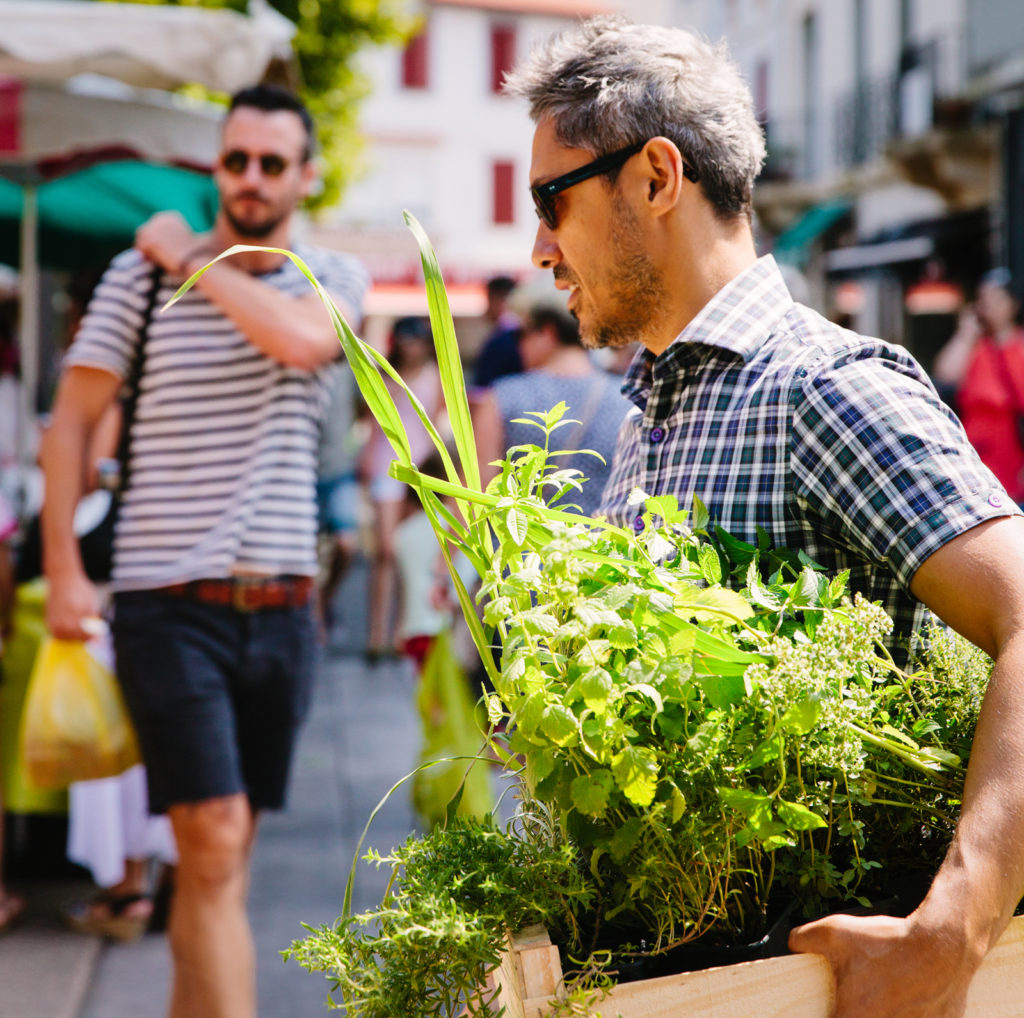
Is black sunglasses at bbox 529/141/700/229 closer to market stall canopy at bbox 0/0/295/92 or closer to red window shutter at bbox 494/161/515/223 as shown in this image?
market stall canopy at bbox 0/0/295/92

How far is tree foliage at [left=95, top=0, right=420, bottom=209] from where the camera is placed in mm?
14734

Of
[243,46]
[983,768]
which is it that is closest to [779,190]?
[243,46]

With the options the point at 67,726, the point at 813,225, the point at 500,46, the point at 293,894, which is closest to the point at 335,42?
the point at 813,225

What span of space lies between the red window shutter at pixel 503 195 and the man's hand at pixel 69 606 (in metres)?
35.8

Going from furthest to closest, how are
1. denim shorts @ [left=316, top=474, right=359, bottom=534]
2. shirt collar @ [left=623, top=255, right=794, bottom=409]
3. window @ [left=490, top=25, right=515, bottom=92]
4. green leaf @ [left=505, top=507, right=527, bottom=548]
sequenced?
1. window @ [left=490, top=25, right=515, bottom=92]
2. denim shorts @ [left=316, top=474, right=359, bottom=534]
3. shirt collar @ [left=623, top=255, right=794, bottom=409]
4. green leaf @ [left=505, top=507, right=527, bottom=548]

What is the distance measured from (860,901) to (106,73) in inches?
179

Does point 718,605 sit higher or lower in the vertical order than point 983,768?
higher

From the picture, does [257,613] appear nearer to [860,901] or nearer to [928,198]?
[860,901]

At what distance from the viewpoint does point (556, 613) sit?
1.22 metres

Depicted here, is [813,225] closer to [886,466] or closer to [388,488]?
[388,488]

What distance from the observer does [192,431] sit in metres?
3.09

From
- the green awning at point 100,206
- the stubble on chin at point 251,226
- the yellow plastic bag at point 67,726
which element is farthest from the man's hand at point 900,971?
the green awning at point 100,206

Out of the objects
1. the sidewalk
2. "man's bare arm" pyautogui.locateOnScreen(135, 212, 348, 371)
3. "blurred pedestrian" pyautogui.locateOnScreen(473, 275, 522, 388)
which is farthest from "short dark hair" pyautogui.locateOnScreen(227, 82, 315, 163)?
"blurred pedestrian" pyautogui.locateOnScreen(473, 275, 522, 388)

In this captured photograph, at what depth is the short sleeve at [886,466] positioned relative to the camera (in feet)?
4.53
